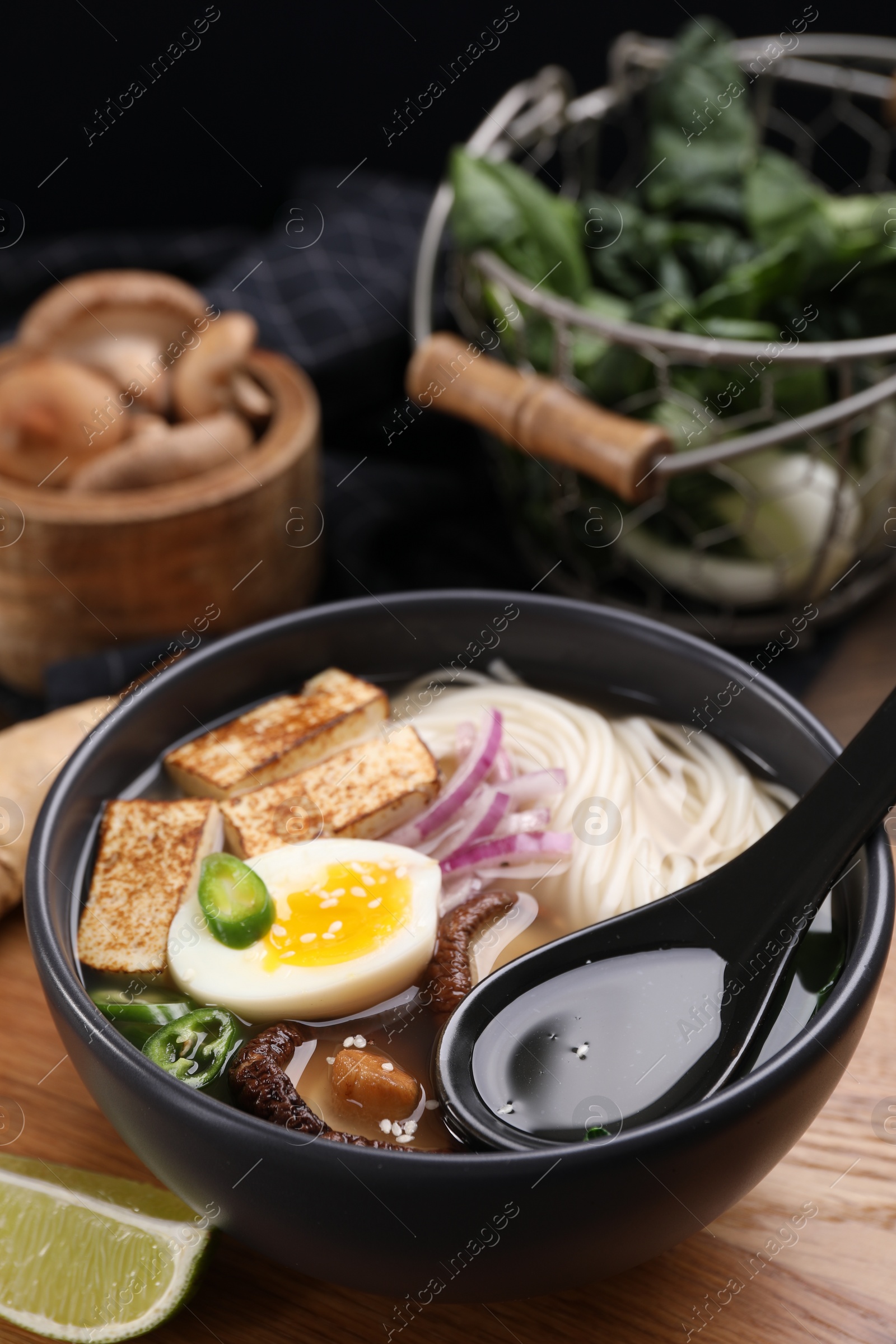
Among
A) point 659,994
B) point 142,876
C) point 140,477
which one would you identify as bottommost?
point 659,994

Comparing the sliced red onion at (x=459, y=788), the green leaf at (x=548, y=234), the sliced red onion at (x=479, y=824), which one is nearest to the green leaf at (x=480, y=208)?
the green leaf at (x=548, y=234)

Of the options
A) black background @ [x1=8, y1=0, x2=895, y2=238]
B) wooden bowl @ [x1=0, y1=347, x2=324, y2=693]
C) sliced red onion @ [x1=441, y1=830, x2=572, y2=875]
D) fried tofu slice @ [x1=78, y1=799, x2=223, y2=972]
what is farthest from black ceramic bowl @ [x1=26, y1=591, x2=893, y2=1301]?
black background @ [x1=8, y1=0, x2=895, y2=238]

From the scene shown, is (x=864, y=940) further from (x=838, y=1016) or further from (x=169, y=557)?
(x=169, y=557)

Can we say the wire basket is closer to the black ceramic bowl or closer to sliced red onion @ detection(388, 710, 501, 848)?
sliced red onion @ detection(388, 710, 501, 848)

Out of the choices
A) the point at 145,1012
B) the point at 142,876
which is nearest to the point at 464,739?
the point at 142,876

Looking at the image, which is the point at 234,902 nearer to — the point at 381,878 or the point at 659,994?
the point at 381,878

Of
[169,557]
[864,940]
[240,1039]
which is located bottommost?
[864,940]

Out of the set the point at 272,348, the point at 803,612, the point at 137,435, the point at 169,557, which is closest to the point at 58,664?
the point at 169,557
